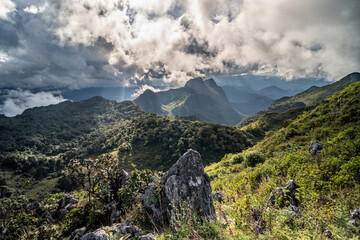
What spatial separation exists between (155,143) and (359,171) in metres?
125

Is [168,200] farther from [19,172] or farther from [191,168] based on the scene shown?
[19,172]

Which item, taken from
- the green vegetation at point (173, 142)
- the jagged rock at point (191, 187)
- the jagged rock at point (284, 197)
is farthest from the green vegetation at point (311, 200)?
the green vegetation at point (173, 142)

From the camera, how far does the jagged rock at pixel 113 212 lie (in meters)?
7.04

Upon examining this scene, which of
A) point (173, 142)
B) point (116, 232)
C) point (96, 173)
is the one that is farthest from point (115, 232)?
point (173, 142)

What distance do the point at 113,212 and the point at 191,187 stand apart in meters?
4.28

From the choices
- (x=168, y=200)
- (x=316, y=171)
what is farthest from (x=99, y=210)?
(x=316, y=171)

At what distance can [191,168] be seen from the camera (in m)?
7.21

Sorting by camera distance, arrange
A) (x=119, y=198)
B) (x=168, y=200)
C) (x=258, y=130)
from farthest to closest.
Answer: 1. (x=258, y=130)
2. (x=119, y=198)
3. (x=168, y=200)

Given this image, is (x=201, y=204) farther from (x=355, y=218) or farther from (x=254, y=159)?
(x=254, y=159)

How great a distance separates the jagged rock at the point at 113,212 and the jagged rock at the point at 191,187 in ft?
8.90

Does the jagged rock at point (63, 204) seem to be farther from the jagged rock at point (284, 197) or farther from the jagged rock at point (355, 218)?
the jagged rock at point (355, 218)

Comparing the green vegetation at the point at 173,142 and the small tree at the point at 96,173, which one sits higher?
the small tree at the point at 96,173

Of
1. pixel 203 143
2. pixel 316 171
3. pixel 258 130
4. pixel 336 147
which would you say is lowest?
pixel 203 143

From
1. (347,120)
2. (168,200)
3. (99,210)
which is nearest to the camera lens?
(168,200)
